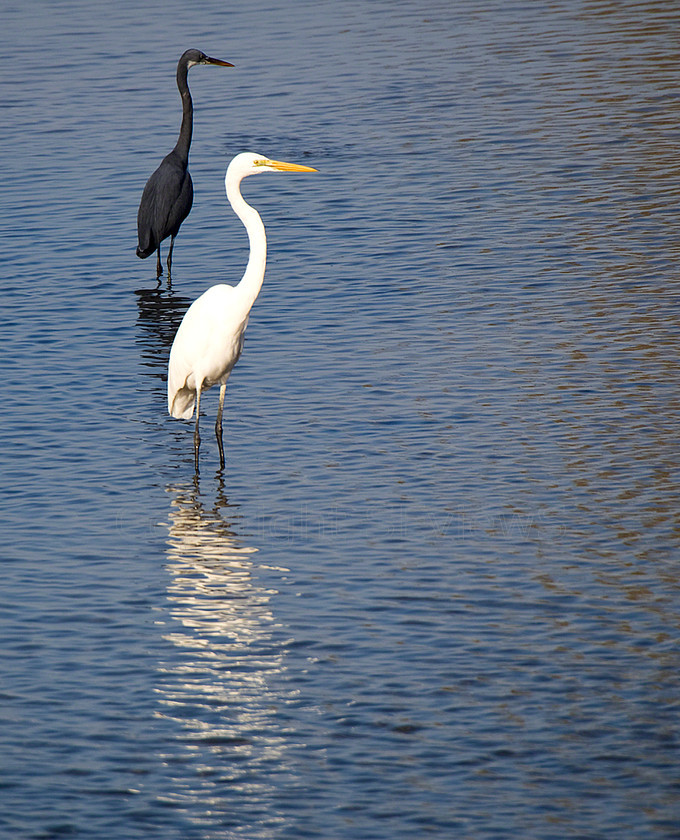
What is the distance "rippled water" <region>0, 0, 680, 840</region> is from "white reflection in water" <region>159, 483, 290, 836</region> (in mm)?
→ 20

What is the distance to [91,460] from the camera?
996cm

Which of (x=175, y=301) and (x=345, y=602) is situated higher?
(x=175, y=301)

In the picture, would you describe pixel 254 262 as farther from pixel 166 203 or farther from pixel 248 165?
pixel 166 203

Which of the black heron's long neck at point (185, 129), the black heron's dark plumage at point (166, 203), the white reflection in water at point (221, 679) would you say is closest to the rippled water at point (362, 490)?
the white reflection in water at point (221, 679)

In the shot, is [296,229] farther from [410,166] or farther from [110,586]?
[110,586]

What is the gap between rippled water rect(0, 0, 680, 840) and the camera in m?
6.11

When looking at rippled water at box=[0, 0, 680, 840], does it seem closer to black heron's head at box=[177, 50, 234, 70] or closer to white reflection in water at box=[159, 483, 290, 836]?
white reflection in water at box=[159, 483, 290, 836]

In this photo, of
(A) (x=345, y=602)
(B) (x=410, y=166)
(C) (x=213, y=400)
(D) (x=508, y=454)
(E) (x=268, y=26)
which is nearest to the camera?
(A) (x=345, y=602)

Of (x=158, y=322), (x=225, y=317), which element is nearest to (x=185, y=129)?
(x=158, y=322)

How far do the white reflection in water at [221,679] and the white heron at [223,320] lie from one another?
117cm

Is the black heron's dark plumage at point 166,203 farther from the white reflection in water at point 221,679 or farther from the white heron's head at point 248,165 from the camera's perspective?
the white reflection in water at point 221,679

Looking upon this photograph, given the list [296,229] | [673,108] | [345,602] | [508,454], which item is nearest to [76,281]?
[296,229]

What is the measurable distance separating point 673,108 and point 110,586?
1309 cm

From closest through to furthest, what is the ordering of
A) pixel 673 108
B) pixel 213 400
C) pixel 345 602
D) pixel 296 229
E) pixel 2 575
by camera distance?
pixel 345 602, pixel 2 575, pixel 213 400, pixel 296 229, pixel 673 108
